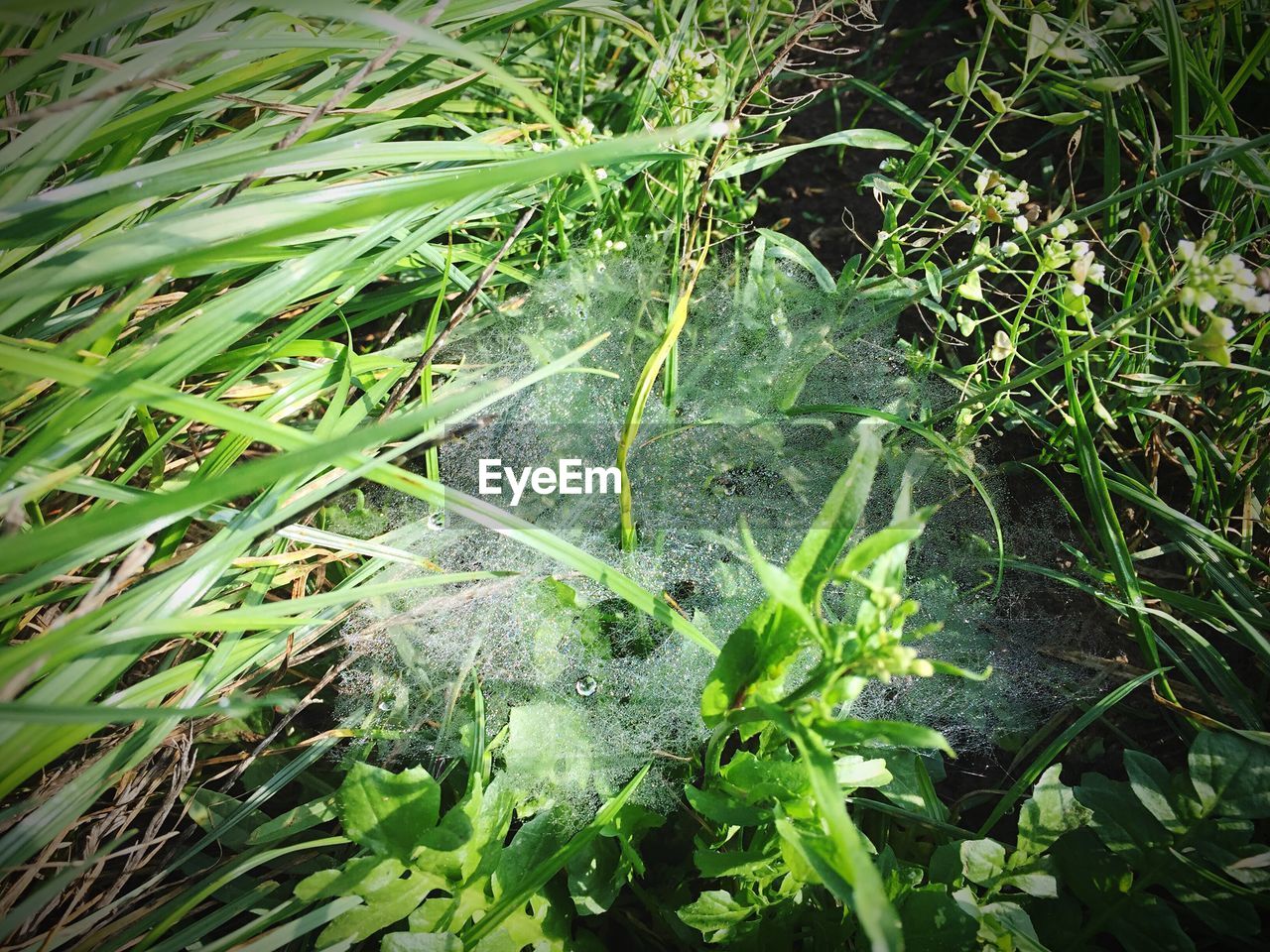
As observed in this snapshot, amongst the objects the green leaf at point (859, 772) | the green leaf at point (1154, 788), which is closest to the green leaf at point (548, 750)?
the green leaf at point (859, 772)

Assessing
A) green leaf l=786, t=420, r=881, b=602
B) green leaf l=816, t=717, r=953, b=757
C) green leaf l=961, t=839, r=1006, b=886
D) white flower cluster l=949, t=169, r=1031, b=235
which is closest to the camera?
green leaf l=816, t=717, r=953, b=757

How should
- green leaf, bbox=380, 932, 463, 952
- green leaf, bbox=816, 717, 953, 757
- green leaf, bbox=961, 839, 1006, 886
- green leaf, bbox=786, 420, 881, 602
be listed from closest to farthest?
green leaf, bbox=816, 717, 953, 757
green leaf, bbox=786, 420, 881, 602
green leaf, bbox=380, 932, 463, 952
green leaf, bbox=961, 839, 1006, 886

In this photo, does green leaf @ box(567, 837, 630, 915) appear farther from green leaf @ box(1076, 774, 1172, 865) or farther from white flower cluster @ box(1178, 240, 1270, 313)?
white flower cluster @ box(1178, 240, 1270, 313)

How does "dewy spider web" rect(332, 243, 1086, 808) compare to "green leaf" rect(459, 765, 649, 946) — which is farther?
"dewy spider web" rect(332, 243, 1086, 808)

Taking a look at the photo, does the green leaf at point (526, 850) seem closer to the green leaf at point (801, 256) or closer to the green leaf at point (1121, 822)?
the green leaf at point (1121, 822)

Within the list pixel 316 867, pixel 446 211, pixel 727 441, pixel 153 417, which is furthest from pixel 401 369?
pixel 316 867

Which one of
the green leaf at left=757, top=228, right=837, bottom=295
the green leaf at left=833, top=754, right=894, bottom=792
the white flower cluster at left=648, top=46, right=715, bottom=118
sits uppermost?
the white flower cluster at left=648, top=46, right=715, bottom=118

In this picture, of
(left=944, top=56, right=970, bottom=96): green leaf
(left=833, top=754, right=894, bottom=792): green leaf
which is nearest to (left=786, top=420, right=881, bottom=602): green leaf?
(left=833, top=754, right=894, bottom=792): green leaf
